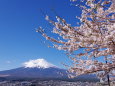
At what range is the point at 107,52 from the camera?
7.26 metres

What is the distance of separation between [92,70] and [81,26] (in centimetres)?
170

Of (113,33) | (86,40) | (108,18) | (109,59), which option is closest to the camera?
(113,33)

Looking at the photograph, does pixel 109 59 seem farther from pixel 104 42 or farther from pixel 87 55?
pixel 104 42

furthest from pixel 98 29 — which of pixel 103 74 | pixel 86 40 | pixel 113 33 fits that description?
pixel 103 74

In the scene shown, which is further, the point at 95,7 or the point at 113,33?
the point at 95,7

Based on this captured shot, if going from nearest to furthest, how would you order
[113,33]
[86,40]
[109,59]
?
1. [113,33]
2. [86,40]
3. [109,59]

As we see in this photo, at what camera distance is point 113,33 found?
20.1ft

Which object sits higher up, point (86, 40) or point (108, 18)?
point (108, 18)

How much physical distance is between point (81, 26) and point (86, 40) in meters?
1.56

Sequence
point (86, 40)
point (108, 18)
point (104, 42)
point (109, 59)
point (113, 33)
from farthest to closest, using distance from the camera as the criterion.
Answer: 1. point (109, 59)
2. point (108, 18)
3. point (86, 40)
4. point (104, 42)
5. point (113, 33)

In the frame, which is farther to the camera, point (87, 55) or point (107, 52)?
point (87, 55)

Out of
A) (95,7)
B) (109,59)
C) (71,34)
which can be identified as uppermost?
(95,7)

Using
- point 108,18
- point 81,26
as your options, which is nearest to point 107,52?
point 108,18

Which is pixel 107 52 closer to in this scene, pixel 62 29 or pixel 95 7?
pixel 95 7
